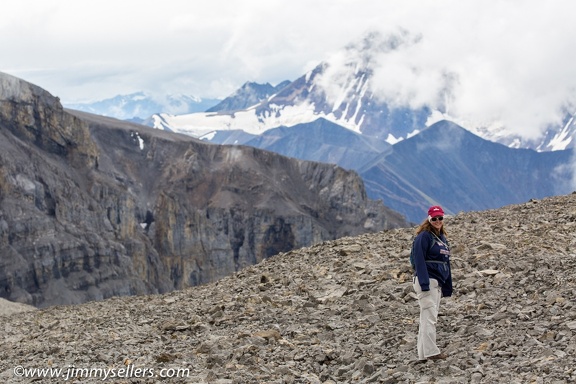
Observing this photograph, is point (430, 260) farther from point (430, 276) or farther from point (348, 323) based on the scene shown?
point (348, 323)

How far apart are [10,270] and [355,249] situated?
4065 inches

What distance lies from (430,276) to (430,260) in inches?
9.7

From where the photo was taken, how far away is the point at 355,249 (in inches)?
814

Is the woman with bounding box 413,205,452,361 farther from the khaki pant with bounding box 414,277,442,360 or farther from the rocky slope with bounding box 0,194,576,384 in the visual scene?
the rocky slope with bounding box 0,194,576,384

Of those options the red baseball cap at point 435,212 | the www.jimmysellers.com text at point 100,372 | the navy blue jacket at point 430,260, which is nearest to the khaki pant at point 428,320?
the navy blue jacket at point 430,260

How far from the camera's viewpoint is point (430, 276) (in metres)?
11.8

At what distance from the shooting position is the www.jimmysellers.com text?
1263cm

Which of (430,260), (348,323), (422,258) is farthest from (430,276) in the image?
(348,323)

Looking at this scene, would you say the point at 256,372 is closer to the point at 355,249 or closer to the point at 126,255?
the point at 355,249

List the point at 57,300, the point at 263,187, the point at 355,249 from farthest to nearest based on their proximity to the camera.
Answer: the point at 263,187 < the point at 57,300 < the point at 355,249

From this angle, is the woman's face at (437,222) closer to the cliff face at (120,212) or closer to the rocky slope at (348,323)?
the rocky slope at (348,323)

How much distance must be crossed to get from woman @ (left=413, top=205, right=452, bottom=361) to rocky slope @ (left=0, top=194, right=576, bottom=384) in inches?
13.3

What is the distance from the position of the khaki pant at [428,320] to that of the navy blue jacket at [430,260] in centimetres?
13

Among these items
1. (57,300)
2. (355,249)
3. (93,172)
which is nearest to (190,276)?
(93,172)
